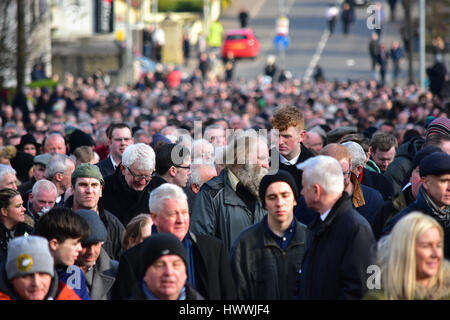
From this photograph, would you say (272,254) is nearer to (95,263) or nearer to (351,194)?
(95,263)

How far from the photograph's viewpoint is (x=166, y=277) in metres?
7.18

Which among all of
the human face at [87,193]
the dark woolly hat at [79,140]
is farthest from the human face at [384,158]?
the human face at [87,193]

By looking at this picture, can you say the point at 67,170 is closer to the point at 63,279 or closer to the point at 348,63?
the point at 63,279

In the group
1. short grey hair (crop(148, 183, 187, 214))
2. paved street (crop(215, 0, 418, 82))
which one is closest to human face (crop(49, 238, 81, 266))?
short grey hair (crop(148, 183, 187, 214))

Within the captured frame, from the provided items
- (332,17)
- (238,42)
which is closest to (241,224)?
(238,42)

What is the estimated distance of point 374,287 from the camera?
297 inches

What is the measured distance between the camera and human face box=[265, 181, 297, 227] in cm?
841

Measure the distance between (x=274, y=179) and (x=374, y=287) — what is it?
1.31 metres

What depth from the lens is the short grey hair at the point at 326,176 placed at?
7902mm

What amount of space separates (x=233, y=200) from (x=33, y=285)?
2635mm

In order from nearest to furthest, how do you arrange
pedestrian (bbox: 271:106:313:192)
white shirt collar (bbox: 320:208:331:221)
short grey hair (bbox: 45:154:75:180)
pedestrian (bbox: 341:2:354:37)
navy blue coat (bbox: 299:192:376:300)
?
navy blue coat (bbox: 299:192:376:300), white shirt collar (bbox: 320:208:331:221), pedestrian (bbox: 271:106:313:192), short grey hair (bbox: 45:154:75:180), pedestrian (bbox: 341:2:354:37)

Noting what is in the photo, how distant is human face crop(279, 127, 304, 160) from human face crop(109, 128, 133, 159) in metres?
2.50

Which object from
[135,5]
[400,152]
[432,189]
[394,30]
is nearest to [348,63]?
[394,30]

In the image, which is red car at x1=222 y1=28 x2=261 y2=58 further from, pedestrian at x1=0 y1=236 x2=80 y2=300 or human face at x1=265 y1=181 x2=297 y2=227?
pedestrian at x1=0 y1=236 x2=80 y2=300
